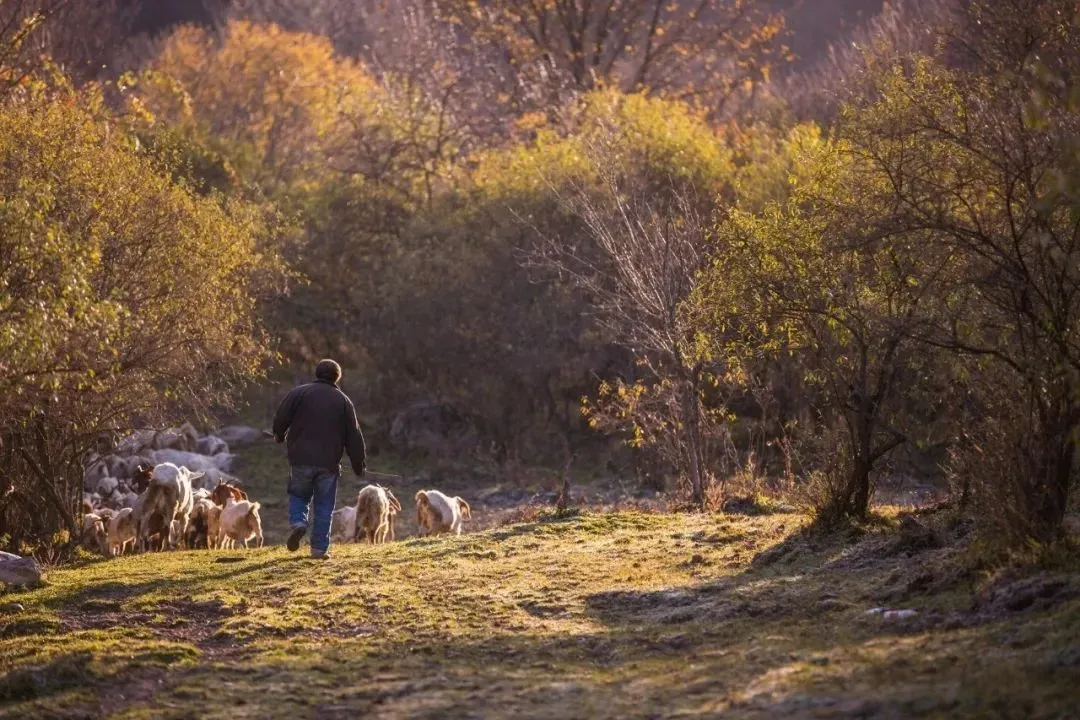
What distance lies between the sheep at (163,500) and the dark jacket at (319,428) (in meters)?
4.00

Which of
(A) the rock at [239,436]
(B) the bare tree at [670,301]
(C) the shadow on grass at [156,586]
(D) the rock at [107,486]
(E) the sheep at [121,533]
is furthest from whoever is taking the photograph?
(A) the rock at [239,436]

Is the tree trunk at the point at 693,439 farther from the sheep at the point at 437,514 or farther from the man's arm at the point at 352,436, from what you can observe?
the man's arm at the point at 352,436

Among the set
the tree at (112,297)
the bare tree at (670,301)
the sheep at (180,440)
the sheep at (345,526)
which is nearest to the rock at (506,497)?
the sheep at (180,440)

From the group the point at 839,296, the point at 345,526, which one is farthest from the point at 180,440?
the point at 839,296

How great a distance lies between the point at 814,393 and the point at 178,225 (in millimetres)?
14330

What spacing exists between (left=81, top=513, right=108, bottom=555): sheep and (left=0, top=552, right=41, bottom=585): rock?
573 cm

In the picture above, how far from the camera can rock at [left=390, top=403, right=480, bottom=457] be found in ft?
133

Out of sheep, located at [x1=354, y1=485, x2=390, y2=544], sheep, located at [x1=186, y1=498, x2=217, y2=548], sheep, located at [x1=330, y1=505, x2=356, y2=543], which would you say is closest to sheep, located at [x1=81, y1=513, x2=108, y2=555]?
sheep, located at [x1=186, y1=498, x2=217, y2=548]

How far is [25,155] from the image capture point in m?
19.2

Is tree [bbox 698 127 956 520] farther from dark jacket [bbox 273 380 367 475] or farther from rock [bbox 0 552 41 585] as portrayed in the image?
rock [bbox 0 552 41 585]

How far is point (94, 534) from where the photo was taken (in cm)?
2330

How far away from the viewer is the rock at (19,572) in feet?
54.5

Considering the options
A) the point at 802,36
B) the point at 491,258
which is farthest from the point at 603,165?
the point at 802,36

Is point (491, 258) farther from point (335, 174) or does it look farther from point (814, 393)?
point (814, 393)
